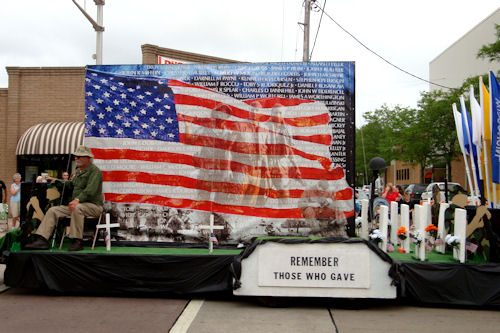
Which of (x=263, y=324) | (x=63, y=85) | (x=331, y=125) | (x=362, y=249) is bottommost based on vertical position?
(x=263, y=324)

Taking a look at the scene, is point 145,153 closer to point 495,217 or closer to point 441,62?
point 495,217

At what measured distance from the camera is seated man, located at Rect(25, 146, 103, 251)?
23.3ft

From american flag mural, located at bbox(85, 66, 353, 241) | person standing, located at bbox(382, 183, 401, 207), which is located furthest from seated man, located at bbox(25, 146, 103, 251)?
person standing, located at bbox(382, 183, 401, 207)

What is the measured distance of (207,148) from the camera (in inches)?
311

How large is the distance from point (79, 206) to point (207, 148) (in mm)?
2262

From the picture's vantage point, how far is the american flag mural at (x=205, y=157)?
7715 millimetres

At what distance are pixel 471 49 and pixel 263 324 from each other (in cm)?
3782

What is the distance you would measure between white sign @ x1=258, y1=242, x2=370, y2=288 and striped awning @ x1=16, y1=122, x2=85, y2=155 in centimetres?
1430

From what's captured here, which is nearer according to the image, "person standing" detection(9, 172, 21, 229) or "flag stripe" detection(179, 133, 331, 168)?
"flag stripe" detection(179, 133, 331, 168)

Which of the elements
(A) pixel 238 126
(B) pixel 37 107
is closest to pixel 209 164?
(A) pixel 238 126

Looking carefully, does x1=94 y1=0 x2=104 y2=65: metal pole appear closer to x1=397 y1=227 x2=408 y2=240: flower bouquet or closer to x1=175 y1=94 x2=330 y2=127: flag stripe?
x1=175 y1=94 x2=330 y2=127: flag stripe

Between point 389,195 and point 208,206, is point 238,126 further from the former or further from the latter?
point 389,195

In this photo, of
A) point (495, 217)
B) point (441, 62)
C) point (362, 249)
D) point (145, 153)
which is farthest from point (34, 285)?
point (441, 62)

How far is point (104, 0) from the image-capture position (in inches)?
520
